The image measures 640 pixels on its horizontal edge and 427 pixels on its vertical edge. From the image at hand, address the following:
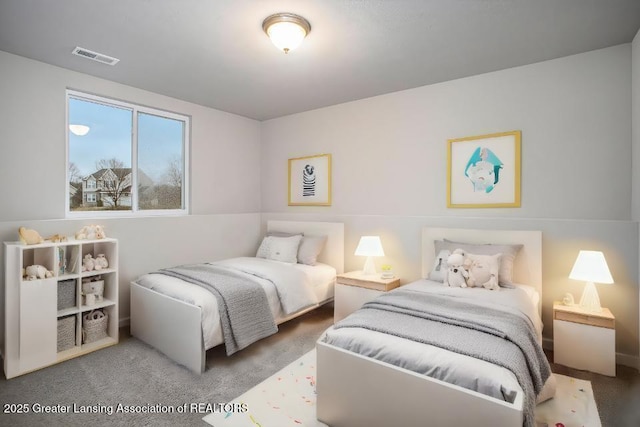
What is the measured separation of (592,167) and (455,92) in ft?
4.46

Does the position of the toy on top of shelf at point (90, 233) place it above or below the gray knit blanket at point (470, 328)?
above

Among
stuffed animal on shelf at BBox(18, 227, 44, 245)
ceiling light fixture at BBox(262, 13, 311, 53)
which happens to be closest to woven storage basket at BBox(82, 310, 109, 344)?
stuffed animal on shelf at BBox(18, 227, 44, 245)

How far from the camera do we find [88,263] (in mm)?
2936

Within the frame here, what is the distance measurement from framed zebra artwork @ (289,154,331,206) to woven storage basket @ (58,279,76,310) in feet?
8.54

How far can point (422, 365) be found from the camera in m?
1.62

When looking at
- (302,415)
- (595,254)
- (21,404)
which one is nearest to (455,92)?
(595,254)

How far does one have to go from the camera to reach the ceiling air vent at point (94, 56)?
2701 mm

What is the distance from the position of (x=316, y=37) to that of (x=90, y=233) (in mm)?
2544

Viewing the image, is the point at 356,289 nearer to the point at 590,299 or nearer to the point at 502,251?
the point at 502,251

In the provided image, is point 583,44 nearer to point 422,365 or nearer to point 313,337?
point 422,365

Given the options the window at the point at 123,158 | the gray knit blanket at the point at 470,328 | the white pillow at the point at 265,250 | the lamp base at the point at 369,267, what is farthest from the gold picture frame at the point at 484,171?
the window at the point at 123,158

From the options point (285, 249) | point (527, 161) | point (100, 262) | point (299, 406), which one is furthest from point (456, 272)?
point (100, 262)

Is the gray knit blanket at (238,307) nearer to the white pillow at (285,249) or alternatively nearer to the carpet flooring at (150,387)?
the carpet flooring at (150,387)

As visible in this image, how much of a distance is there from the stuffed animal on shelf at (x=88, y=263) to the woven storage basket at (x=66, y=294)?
0.14m
